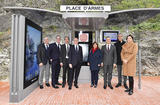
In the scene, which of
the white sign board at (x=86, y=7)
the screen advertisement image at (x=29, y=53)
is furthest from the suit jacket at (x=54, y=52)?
the white sign board at (x=86, y=7)

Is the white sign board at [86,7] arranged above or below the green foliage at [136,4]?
below

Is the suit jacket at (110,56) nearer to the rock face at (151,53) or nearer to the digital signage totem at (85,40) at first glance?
the digital signage totem at (85,40)

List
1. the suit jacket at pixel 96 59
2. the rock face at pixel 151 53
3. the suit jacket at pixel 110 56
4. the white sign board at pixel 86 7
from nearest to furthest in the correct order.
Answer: the white sign board at pixel 86 7
the suit jacket at pixel 110 56
the suit jacket at pixel 96 59
the rock face at pixel 151 53

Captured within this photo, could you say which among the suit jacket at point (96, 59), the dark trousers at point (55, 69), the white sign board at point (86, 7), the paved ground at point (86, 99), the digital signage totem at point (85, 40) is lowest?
the paved ground at point (86, 99)

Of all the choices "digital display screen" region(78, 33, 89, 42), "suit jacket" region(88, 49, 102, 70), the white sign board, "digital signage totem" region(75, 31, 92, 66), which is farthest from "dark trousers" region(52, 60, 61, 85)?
the white sign board

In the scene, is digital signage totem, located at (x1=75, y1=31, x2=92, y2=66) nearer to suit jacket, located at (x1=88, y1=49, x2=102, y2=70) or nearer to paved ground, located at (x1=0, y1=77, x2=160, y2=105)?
suit jacket, located at (x1=88, y1=49, x2=102, y2=70)

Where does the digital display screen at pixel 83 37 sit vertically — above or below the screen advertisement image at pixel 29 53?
above

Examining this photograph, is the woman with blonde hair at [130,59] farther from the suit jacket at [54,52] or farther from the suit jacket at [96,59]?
the suit jacket at [54,52]

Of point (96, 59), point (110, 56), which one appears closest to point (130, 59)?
point (110, 56)

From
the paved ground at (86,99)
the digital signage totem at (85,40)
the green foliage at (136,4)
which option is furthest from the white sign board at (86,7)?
the green foliage at (136,4)

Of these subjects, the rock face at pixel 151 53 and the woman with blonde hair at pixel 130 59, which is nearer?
the woman with blonde hair at pixel 130 59

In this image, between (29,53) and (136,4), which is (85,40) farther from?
(136,4)

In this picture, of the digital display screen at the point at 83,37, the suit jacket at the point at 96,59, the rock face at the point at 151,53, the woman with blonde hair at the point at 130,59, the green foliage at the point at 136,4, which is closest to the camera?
the woman with blonde hair at the point at 130,59

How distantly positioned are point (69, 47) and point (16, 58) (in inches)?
69.9
